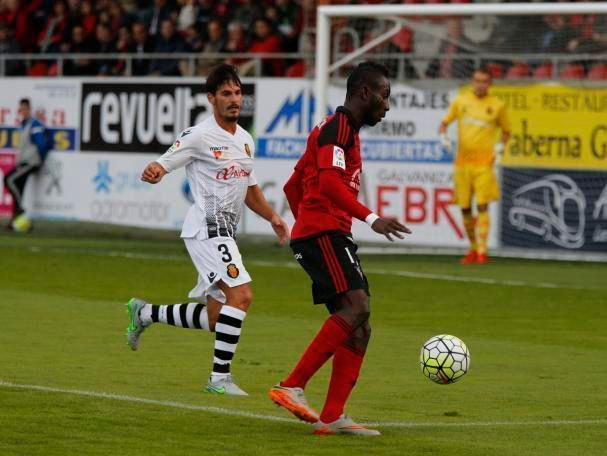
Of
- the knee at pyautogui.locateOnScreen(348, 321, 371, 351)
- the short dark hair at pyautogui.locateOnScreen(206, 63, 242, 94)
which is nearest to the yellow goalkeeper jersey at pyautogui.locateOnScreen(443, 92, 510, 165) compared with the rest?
the short dark hair at pyautogui.locateOnScreen(206, 63, 242, 94)

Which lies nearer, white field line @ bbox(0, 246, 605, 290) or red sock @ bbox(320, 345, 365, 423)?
red sock @ bbox(320, 345, 365, 423)

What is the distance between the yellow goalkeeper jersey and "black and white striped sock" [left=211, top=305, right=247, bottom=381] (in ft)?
35.3

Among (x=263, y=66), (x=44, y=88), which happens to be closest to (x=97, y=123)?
(x=44, y=88)

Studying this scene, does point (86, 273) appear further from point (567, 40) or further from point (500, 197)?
point (567, 40)

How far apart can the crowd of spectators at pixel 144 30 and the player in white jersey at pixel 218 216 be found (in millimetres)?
14058

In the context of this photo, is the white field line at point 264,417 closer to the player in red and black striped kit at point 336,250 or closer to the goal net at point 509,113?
the player in red and black striped kit at point 336,250

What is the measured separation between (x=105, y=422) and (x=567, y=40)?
1430 centimetres

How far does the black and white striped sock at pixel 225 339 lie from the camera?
368 inches

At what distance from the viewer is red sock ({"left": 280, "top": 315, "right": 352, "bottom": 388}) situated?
26.0 feet

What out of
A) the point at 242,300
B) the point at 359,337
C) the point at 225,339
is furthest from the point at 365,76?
the point at 225,339

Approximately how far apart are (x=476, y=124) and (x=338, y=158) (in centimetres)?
1232

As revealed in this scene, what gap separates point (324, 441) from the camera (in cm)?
771

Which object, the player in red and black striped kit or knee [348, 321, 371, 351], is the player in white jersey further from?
knee [348, 321, 371, 351]

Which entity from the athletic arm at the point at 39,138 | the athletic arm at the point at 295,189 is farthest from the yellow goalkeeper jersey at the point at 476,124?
the athletic arm at the point at 295,189
